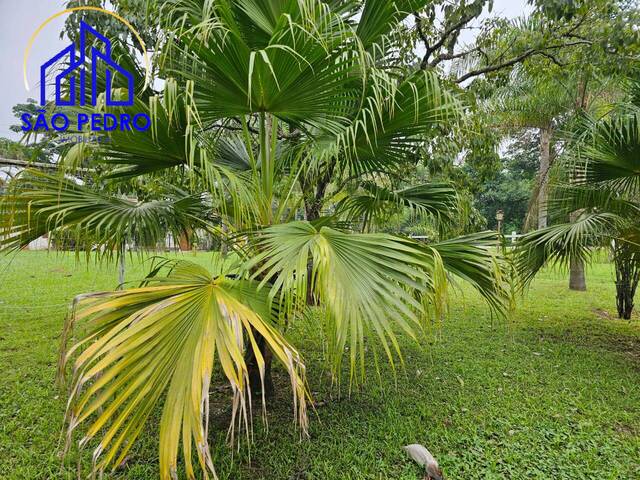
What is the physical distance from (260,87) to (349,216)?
127 centimetres

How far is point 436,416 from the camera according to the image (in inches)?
91.0

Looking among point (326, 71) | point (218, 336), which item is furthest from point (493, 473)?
point (326, 71)

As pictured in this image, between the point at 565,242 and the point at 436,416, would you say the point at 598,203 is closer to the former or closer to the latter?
the point at 565,242

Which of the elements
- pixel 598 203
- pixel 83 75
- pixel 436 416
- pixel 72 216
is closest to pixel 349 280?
pixel 72 216

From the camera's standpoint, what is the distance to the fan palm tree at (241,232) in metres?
1.15

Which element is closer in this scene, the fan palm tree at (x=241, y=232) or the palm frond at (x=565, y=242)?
the fan palm tree at (x=241, y=232)

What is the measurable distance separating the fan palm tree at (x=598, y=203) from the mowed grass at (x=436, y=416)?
93 centimetres

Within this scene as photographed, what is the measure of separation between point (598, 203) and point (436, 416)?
7.80ft

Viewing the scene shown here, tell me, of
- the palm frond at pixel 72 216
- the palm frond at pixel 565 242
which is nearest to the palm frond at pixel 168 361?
the palm frond at pixel 72 216

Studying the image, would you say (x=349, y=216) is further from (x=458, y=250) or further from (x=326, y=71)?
(x=326, y=71)

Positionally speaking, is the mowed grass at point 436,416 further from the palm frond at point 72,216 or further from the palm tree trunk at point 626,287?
the palm tree trunk at point 626,287

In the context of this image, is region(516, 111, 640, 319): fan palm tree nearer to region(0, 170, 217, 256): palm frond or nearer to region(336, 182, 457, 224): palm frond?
region(336, 182, 457, 224): palm frond

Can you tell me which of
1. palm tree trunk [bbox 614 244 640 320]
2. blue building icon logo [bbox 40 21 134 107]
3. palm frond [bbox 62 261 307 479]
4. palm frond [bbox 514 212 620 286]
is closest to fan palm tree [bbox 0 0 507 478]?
palm frond [bbox 62 261 307 479]

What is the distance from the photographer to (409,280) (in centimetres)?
145
